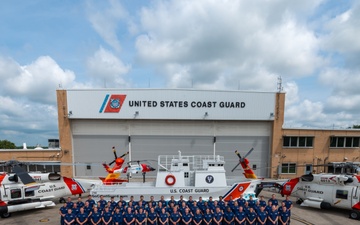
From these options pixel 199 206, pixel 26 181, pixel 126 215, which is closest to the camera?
pixel 126 215

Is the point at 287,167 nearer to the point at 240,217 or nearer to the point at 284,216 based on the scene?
the point at 284,216

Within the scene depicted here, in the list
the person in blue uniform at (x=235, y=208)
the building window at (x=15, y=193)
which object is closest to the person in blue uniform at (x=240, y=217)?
the person in blue uniform at (x=235, y=208)

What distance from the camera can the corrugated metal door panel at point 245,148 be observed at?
21031mm

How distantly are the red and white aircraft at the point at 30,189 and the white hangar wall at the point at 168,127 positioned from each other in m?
6.62

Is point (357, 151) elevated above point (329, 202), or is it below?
above

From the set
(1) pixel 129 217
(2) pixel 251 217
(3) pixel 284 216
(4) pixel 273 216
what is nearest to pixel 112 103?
(1) pixel 129 217

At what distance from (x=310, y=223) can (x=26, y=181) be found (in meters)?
14.4

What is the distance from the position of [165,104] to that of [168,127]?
2.33 m

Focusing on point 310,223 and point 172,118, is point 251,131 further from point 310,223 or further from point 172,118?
point 310,223

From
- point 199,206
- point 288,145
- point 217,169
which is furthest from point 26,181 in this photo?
point 288,145

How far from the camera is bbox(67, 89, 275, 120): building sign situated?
2000 cm

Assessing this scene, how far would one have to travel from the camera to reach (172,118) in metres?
20.2

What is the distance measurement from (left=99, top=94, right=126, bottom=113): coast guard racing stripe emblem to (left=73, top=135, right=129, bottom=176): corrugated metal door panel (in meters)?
2.63

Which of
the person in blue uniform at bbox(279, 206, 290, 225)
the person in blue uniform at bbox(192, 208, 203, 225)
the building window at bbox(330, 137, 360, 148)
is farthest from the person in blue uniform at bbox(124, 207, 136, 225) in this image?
the building window at bbox(330, 137, 360, 148)
